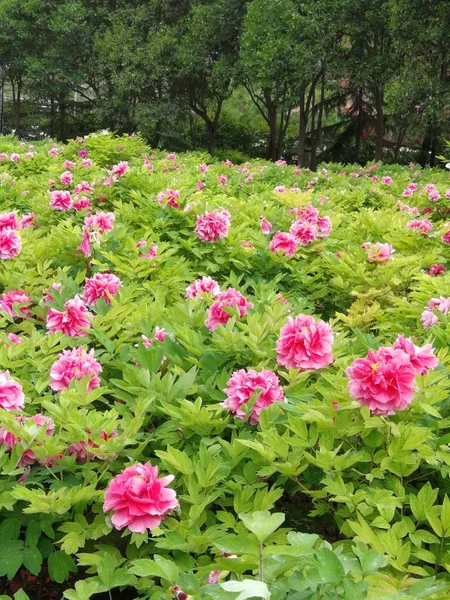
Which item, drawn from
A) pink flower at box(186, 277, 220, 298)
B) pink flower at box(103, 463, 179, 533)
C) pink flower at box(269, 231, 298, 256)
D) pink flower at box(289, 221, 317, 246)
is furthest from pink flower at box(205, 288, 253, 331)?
pink flower at box(289, 221, 317, 246)

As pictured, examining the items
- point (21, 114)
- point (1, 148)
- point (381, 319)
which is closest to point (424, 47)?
point (1, 148)

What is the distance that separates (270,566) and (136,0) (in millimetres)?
27186

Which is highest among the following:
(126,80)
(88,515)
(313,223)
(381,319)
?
(126,80)

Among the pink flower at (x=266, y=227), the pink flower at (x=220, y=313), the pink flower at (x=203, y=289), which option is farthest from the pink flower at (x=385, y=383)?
the pink flower at (x=266, y=227)

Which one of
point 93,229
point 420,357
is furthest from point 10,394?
point 93,229

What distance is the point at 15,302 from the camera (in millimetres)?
2471

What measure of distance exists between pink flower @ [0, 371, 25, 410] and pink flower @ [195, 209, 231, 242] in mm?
1932

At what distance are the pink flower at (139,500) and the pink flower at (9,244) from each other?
1781 mm

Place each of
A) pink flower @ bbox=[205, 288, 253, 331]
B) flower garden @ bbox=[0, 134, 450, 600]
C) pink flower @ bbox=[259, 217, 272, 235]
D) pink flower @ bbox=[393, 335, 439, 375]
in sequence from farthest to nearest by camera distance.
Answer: pink flower @ bbox=[259, 217, 272, 235]
pink flower @ bbox=[205, 288, 253, 331]
pink flower @ bbox=[393, 335, 439, 375]
flower garden @ bbox=[0, 134, 450, 600]

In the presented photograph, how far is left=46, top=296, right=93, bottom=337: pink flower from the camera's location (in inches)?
84.5

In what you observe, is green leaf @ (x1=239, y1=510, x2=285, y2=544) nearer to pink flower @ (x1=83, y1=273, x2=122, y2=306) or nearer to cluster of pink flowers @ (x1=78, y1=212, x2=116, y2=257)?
pink flower @ (x1=83, y1=273, x2=122, y2=306)

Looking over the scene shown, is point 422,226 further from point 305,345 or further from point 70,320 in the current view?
point 70,320

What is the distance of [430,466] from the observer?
4.91 ft

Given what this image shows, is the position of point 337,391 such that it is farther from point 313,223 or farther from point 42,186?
point 42,186
